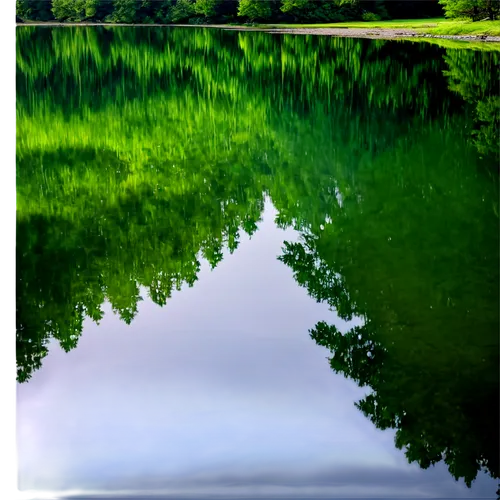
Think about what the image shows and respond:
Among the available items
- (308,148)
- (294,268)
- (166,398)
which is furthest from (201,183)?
(166,398)

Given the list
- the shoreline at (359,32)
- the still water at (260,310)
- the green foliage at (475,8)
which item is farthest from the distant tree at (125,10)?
the still water at (260,310)

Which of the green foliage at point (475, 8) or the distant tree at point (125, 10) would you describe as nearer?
the green foliage at point (475, 8)

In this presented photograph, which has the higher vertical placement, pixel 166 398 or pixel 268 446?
pixel 166 398

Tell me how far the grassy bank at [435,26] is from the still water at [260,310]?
2403 cm

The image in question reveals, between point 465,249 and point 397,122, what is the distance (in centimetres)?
783

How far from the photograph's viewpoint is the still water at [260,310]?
468 cm

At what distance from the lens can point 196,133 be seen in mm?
14281

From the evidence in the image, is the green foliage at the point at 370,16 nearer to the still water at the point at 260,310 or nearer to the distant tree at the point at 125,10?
the distant tree at the point at 125,10

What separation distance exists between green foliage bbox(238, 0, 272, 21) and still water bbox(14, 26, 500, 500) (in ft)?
129

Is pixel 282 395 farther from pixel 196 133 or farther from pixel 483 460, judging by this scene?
pixel 196 133

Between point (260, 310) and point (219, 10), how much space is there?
50793 mm

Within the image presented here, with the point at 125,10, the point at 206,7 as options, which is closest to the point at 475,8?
the point at 206,7

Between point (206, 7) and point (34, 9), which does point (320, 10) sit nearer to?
point (206, 7)

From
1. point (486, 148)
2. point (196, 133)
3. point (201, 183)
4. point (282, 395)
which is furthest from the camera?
point (196, 133)
